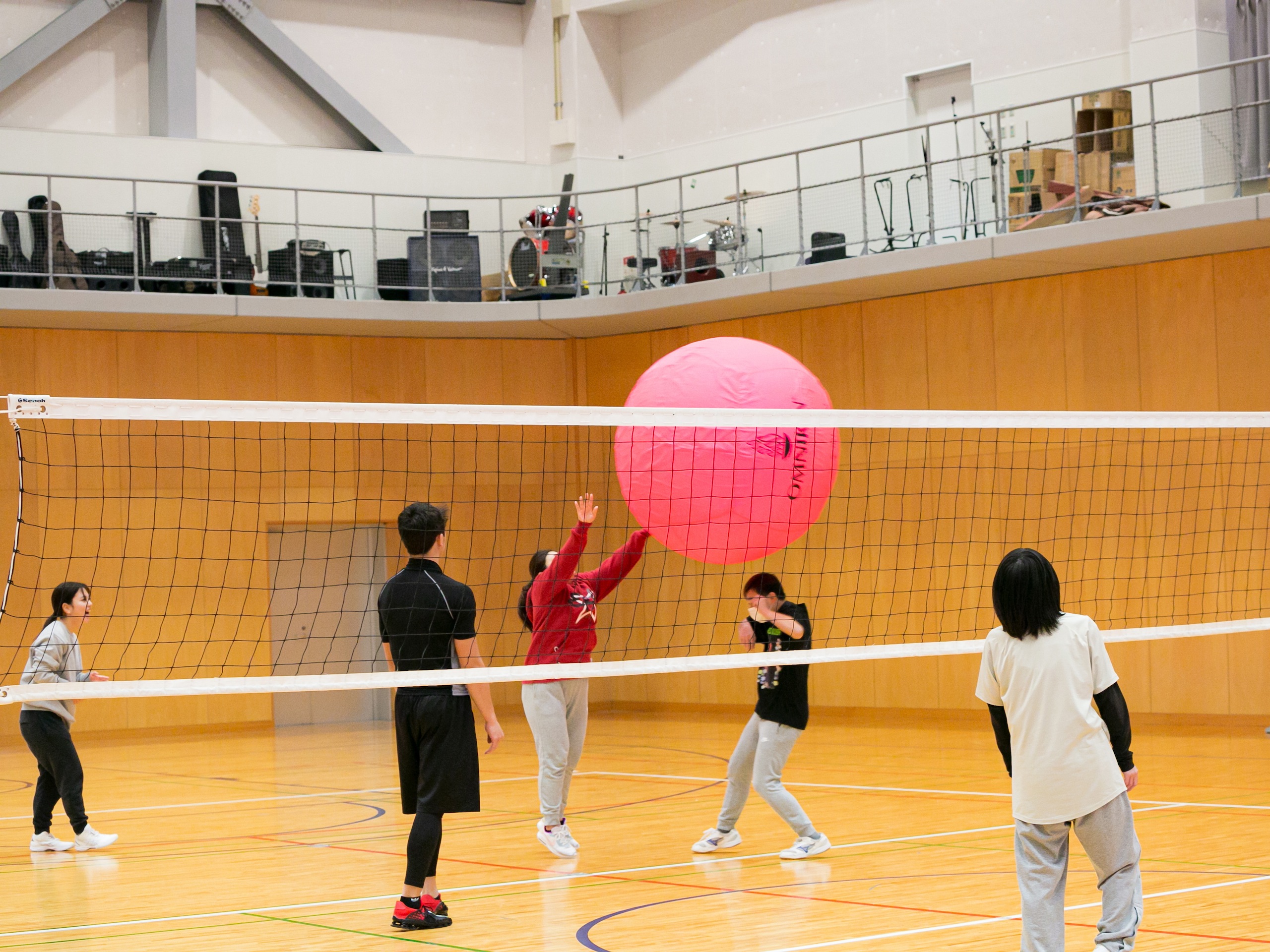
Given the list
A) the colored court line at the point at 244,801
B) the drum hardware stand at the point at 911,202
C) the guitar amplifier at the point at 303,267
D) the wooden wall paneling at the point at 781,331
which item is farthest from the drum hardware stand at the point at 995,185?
the colored court line at the point at 244,801

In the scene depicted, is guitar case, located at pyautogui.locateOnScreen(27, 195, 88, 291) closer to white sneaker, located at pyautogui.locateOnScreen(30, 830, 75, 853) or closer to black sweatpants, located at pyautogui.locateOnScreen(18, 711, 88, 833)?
black sweatpants, located at pyautogui.locateOnScreen(18, 711, 88, 833)

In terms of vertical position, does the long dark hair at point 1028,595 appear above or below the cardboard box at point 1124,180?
below

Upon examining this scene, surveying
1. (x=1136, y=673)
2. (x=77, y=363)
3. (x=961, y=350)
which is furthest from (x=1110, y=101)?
(x=77, y=363)

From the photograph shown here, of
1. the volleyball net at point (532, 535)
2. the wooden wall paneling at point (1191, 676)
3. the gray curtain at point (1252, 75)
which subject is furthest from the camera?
the volleyball net at point (532, 535)

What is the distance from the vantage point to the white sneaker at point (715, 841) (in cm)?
652

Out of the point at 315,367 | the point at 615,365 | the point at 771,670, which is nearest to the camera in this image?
the point at 771,670

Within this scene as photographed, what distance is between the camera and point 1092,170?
37.5 ft

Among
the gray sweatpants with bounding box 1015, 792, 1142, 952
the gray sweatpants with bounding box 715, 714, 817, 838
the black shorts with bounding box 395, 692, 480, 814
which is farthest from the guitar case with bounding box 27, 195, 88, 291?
the gray sweatpants with bounding box 1015, 792, 1142, 952

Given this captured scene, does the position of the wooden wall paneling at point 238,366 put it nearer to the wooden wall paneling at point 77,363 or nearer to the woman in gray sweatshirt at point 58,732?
the wooden wall paneling at point 77,363

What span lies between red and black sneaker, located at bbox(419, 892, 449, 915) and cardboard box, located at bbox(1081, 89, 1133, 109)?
929cm

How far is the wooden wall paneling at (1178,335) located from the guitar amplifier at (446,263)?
613 cm

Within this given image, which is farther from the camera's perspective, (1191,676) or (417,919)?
(1191,676)

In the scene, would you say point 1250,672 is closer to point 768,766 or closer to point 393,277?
point 768,766

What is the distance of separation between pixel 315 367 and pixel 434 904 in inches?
394
